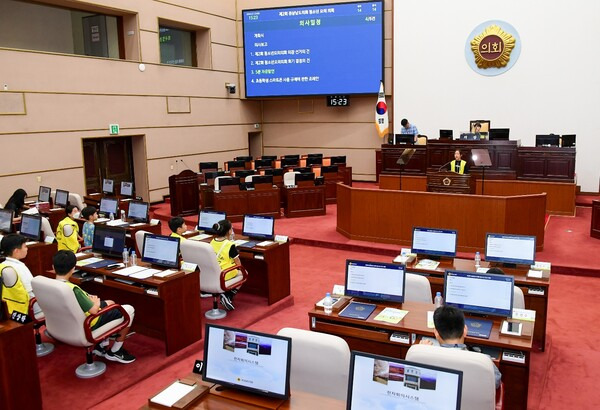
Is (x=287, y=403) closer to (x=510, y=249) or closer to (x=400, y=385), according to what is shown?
(x=400, y=385)

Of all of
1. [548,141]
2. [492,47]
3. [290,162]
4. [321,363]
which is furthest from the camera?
[290,162]

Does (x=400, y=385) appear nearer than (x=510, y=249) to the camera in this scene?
Yes

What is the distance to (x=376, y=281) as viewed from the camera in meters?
4.65

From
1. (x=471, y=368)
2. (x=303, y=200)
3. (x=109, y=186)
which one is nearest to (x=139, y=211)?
(x=109, y=186)

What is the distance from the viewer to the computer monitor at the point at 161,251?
18.5 feet

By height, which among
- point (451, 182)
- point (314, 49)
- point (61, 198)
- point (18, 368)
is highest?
point (314, 49)

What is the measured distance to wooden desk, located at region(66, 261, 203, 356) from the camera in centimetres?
525

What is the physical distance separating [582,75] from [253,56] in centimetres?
922

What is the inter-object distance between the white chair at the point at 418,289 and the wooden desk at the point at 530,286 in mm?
657

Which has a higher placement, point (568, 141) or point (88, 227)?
point (568, 141)

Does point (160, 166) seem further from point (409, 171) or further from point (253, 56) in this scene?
point (409, 171)

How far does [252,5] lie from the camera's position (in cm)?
1641

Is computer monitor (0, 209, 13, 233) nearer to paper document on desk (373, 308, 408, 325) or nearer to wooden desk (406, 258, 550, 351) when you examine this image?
wooden desk (406, 258, 550, 351)

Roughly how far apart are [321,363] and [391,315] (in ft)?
3.92
